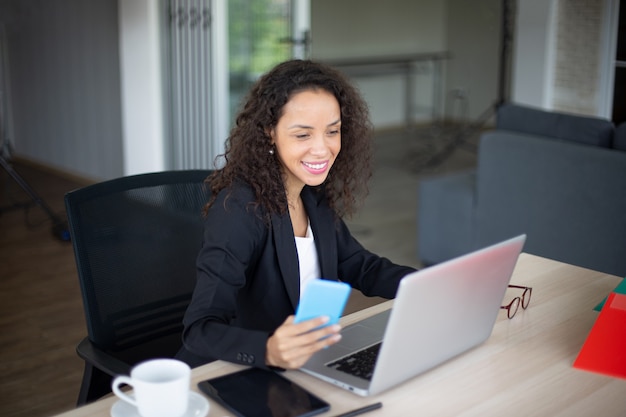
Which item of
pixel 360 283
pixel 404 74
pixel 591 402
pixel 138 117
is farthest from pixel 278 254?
pixel 404 74

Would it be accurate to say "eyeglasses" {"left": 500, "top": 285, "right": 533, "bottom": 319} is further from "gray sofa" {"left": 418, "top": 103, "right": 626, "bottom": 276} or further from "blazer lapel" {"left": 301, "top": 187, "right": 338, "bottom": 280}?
"gray sofa" {"left": 418, "top": 103, "right": 626, "bottom": 276}

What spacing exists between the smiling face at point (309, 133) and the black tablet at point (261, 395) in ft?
1.62

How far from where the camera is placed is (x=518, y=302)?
184 cm

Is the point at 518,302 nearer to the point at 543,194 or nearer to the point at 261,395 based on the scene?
the point at 261,395

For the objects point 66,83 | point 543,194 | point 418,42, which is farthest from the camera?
point 418,42

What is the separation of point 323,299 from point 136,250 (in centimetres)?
80

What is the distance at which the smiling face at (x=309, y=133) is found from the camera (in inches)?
70.0

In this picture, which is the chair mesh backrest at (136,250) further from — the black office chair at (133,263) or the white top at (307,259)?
the white top at (307,259)

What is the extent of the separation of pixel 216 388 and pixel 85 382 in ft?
1.92

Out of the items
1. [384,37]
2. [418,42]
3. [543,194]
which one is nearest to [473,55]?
[384,37]

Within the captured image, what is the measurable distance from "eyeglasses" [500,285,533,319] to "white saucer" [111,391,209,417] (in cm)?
75

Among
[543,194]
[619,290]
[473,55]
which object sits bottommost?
[543,194]

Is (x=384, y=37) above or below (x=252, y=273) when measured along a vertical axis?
above

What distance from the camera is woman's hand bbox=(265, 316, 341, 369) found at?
1327mm
